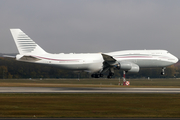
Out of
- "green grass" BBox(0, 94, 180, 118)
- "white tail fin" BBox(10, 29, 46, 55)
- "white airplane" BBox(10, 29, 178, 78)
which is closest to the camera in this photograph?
"green grass" BBox(0, 94, 180, 118)

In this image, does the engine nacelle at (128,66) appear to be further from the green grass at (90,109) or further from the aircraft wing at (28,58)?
the green grass at (90,109)

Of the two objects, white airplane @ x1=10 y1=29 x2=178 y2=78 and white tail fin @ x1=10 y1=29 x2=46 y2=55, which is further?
white tail fin @ x1=10 y1=29 x2=46 y2=55

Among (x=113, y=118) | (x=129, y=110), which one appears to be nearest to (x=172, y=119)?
(x=113, y=118)

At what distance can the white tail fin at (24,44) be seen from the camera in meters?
65.1

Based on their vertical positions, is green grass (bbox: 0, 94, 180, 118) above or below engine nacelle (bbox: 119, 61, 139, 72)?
below

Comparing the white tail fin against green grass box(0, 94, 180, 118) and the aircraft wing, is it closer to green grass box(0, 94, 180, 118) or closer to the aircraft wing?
the aircraft wing

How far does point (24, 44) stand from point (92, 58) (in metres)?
15.7

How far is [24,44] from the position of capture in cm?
6525

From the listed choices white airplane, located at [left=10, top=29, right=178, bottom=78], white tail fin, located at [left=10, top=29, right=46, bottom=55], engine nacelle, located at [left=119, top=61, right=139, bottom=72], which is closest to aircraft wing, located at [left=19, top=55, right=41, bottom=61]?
white airplane, located at [left=10, top=29, right=178, bottom=78]

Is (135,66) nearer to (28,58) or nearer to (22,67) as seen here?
(28,58)

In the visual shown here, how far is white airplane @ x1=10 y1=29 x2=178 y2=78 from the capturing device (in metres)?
64.3

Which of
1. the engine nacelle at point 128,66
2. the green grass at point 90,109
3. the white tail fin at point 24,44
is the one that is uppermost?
the white tail fin at point 24,44

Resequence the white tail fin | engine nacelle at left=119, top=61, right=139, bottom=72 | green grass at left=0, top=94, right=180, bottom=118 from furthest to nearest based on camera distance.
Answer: the white tail fin, engine nacelle at left=119, top=61, right=139, bottom=72, green grass at left=0, top=94, right=180, bottom=118

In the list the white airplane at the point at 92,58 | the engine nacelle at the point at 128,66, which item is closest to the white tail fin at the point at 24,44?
the white airplane at the point at 92,58
